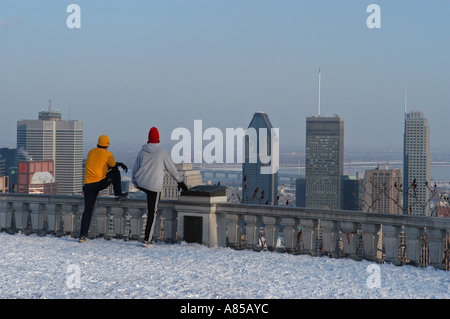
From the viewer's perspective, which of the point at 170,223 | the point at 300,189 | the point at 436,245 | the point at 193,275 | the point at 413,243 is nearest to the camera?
the point at 193,275

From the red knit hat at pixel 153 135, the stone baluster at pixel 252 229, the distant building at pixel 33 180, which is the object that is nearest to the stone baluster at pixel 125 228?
the red knit hat at pixel 153 135

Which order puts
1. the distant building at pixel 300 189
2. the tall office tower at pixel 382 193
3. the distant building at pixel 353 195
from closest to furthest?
the tall office tower at pixel 382 193
the distant building at pixel 353 195
the distant building at pixel 300 189

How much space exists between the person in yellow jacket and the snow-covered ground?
3.00 ft

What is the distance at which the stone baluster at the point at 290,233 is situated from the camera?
35.1ft

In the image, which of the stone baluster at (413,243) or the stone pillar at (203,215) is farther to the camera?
the stone pillar at (203,215)

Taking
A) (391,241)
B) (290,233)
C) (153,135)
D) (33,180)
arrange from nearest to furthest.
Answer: (391,241) < (290,233) < (153,135) < (33,180)

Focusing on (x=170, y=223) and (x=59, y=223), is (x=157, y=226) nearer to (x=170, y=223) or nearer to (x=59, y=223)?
(x=170, y=223)

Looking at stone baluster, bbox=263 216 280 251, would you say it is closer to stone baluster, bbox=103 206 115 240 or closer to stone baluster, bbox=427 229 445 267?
stone baluster, bbox=427 229 445 267

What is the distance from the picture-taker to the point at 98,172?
38.0 feet

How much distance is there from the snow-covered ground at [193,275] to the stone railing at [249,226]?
0.90 feet

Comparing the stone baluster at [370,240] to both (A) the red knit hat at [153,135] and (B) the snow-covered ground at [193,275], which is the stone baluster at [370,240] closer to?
(B) the snow-covered ground at [193,275]

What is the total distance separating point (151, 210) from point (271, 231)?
2.21m

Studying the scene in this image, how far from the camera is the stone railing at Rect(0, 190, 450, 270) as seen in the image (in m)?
9.69

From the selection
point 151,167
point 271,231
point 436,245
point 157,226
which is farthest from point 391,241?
point 157,226
